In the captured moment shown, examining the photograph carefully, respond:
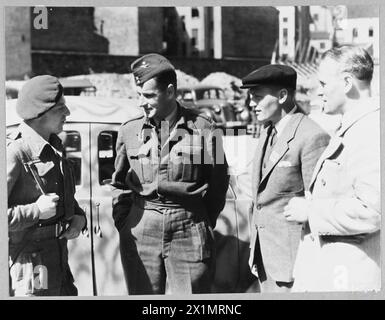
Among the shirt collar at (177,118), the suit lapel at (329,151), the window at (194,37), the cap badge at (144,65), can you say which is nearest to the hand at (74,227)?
the shirt collar at (177,118)

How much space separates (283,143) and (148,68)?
1006mm

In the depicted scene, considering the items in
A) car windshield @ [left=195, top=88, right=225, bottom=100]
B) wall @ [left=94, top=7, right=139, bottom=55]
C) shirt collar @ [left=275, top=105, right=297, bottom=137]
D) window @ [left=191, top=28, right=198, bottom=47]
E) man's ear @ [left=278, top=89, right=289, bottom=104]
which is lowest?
shirt collar @ [left=275, top=105, right=297, bottom=137]

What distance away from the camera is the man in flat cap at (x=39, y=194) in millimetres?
4633

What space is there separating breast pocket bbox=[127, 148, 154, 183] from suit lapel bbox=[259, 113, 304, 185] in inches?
29.4

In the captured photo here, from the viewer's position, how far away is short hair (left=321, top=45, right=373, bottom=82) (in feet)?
15.9

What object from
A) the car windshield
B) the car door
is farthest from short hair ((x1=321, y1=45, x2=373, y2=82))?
the car windshield

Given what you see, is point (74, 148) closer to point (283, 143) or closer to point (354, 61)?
point (283, 143)

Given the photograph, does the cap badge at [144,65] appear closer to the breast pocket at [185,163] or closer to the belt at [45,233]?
the breast pocket at [185,163]

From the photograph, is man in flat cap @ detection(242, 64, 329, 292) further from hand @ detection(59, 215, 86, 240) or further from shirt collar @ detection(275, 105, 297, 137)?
hand @ detection(59, 215, 86, 240)

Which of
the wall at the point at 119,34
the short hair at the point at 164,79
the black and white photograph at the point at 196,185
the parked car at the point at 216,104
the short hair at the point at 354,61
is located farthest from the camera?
the wall at the point at 119,34

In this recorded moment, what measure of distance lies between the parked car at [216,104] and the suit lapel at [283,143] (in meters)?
0.69

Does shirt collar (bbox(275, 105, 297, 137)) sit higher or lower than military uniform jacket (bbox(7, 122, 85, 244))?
higher

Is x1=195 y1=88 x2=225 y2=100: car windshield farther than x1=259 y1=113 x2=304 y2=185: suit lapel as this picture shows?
Yes
